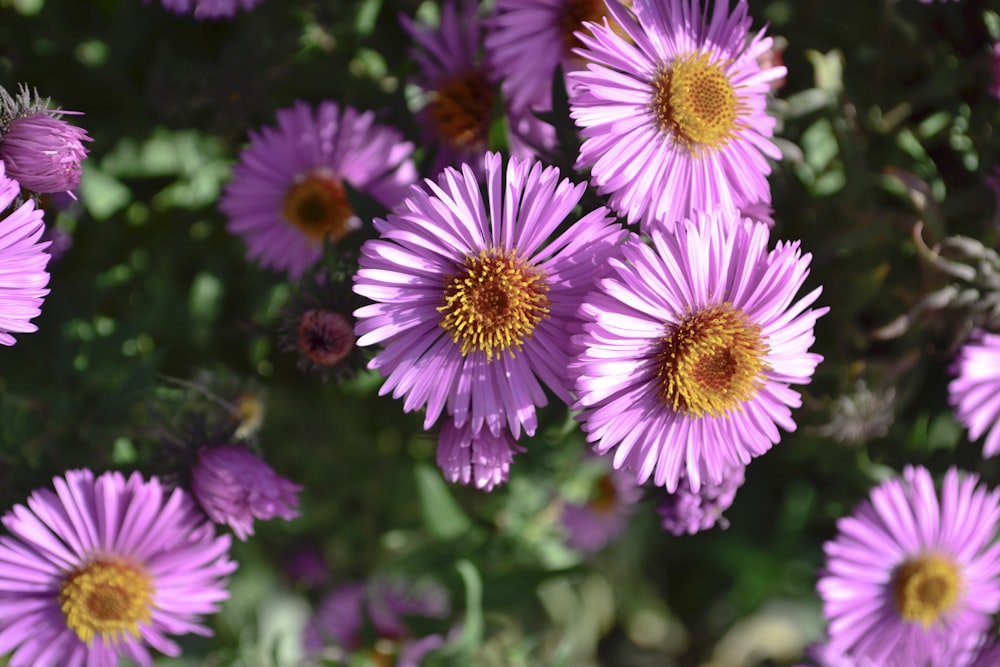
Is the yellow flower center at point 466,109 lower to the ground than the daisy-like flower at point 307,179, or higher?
higher

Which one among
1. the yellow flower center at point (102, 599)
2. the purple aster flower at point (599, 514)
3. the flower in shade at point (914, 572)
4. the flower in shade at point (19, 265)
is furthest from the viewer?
the purple aster flower at point (599, 514)

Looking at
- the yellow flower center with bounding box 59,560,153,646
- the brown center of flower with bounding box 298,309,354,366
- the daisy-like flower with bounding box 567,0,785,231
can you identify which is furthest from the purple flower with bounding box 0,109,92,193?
the daisy-like flower with bounding box 567,0,785,231

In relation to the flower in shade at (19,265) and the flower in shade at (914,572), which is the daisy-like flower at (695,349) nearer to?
the flower in shade at (914,572)

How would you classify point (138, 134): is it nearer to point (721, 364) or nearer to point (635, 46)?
point (635, 46)

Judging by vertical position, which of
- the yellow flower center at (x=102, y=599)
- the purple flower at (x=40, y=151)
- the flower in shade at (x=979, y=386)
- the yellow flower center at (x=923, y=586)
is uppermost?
the flower in shade at (x=979, y=386)

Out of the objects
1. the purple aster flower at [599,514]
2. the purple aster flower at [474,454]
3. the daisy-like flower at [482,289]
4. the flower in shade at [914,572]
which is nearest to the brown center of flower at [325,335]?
the daisy-like flower at [482,289]

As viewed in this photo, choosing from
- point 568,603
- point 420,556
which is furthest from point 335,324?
point 568,603

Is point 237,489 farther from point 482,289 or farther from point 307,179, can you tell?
point 307,179

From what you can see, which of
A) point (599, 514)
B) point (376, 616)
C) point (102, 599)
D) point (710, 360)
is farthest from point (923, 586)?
point (102, 599)
